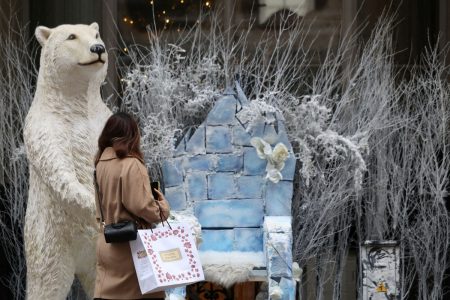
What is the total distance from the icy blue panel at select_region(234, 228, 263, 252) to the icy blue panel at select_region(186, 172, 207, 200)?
0.94 ft

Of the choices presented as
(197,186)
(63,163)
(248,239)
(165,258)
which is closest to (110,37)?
(197,186)

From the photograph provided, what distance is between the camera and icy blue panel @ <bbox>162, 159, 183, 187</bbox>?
581cm

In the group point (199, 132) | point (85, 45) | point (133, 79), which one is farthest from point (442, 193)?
point (85, 45)

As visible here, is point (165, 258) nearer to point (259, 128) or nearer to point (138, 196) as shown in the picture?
point (138, 196)

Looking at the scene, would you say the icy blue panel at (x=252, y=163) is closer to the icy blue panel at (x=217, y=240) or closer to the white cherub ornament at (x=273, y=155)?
the white cherub ornament at (x=273, y=155)

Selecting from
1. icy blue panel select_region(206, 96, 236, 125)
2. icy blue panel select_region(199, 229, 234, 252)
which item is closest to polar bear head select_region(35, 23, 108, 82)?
icy blue panel select_region(206, 96, 236, 125)

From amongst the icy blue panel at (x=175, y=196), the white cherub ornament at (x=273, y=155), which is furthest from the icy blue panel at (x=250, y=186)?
the icy blue panel at (x=175, y=196)

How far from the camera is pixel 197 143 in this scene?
5.84 metres

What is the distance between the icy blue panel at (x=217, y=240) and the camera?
5.76 metres

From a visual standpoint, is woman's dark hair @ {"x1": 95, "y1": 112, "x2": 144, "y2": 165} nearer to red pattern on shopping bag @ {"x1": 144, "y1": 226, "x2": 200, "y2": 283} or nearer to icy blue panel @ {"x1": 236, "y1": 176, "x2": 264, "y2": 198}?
red pattern on shopping bag @ {"x1": 144, "y1": 226, "x2": 200, "y2": 283}

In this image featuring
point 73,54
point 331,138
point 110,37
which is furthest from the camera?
point 110,37

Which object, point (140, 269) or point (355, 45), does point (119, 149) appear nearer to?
point (140, 269)

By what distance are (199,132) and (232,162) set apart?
26 cm

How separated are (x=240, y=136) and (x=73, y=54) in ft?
3.70
